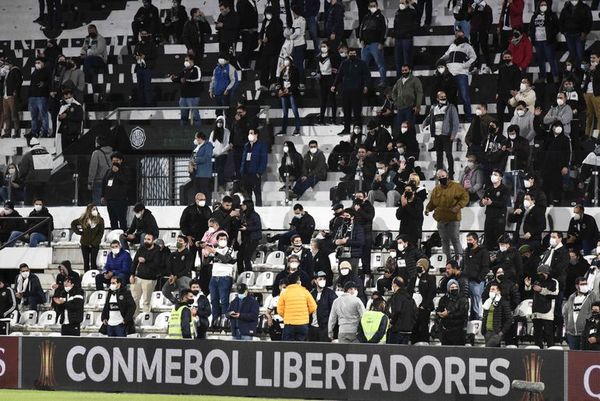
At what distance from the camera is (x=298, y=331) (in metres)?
25.4

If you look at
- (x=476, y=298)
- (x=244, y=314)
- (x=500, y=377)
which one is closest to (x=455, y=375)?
(x=500, y=377)

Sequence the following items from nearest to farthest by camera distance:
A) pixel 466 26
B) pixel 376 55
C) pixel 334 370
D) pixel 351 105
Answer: pixel 334 370 < pixel 351 105 < pixel 376 55 < pixel 466 26

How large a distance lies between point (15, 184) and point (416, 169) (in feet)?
27.0

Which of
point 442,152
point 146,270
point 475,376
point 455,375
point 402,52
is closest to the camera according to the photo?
point 475,376

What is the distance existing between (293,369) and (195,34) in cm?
1260

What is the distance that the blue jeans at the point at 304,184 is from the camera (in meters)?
29.0

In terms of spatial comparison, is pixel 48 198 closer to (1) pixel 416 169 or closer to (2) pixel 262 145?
(2) pixel 262 145

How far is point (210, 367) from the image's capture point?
24.5 metres

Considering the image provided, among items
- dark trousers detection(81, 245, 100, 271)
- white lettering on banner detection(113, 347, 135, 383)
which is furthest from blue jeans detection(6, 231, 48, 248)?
white lettering on banner detection(113, 347, 135, 383)

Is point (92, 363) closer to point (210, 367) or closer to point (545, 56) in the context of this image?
point (210, 367)

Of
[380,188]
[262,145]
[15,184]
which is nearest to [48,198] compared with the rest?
[15,184]

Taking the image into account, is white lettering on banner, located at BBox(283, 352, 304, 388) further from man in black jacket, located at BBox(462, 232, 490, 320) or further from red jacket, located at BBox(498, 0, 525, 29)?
red jacket, located at BBox(498, 0, 525, 29)

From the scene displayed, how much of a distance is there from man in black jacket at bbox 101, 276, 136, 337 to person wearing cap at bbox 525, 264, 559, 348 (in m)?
6.95

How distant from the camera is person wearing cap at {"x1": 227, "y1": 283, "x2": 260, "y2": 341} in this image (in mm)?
26172
